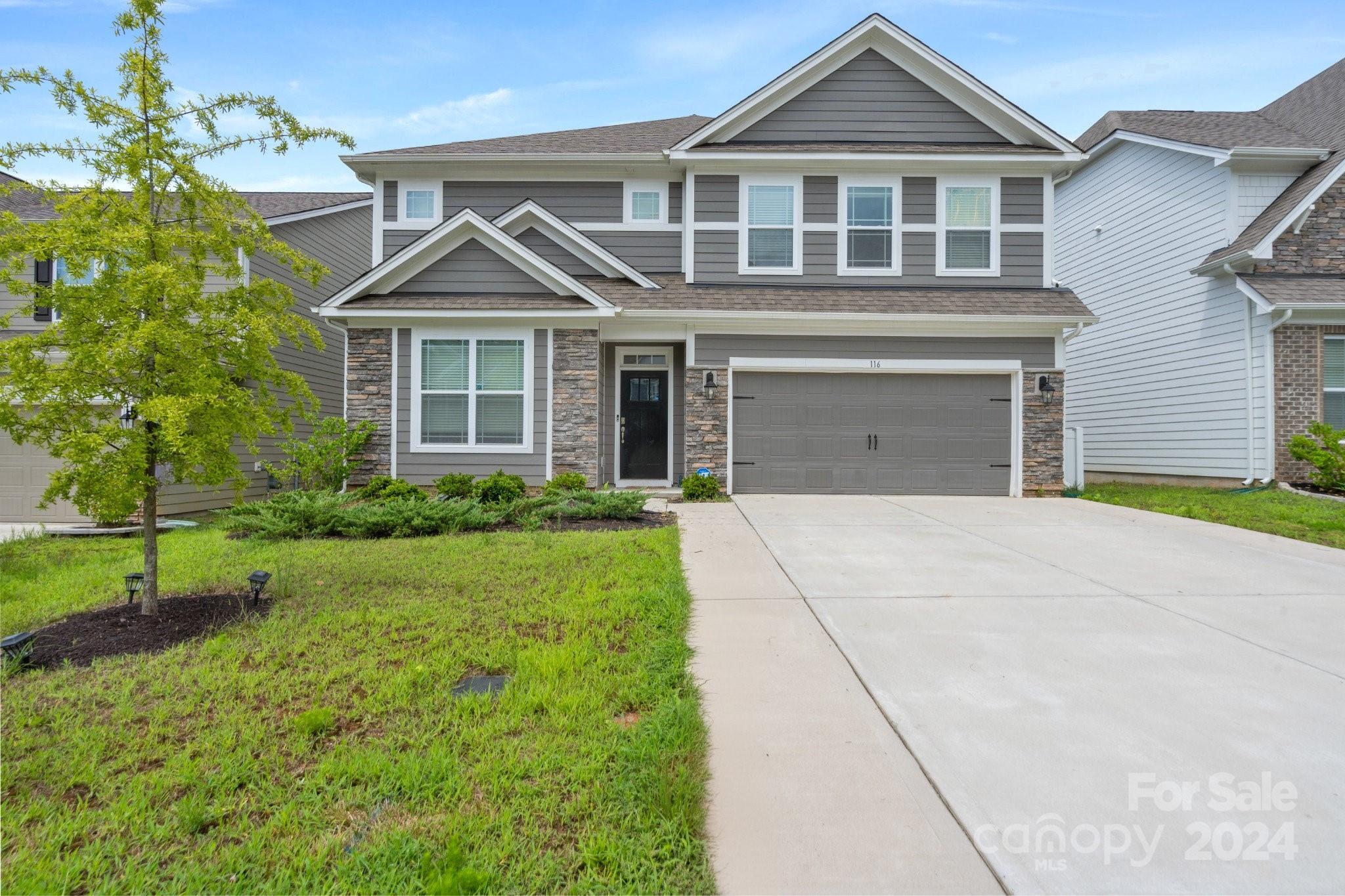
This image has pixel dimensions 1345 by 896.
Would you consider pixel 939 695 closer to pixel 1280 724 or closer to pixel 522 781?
pixel 1280 724

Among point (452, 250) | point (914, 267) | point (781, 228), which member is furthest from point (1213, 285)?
point (452, 250)

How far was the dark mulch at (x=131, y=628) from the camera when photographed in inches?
155

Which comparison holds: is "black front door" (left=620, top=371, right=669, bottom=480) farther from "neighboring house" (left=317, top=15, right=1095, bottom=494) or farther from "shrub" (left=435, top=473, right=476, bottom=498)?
"shrub" (left=435, top=473, right=476, bottom=498)

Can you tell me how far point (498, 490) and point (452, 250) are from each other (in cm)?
428

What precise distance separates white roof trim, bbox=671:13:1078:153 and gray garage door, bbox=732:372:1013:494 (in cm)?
438

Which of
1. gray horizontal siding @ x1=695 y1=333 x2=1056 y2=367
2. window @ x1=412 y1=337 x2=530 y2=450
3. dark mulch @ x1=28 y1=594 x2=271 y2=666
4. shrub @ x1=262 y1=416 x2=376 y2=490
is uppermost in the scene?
gray horizontal siding @ x1=695 y1=333 x2=1056 y2=367

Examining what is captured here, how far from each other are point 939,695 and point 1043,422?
949 cm

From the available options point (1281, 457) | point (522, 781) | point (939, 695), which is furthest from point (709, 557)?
point (1281, 457)

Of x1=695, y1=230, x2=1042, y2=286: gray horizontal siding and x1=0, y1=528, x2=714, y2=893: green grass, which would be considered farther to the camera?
x1=695, y1=230, x2=1042, y2=286: gray horizontal siding

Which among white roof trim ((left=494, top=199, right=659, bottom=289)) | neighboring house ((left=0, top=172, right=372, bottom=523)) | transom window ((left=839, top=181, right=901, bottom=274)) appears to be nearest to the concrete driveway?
transom window ((left=839, top=181, right=901, bottom=274))

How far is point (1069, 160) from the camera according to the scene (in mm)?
11438

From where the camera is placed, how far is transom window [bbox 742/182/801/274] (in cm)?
1179

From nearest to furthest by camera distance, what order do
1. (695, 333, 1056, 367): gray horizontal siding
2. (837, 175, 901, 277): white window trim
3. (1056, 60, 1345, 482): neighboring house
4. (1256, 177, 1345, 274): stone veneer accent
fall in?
(1056, 60, 1345, 482): neighboring house, (695, 333, 1056, 367): gray horizontal siding, (1256, 177, 1345, 274): stone veneer accent, (837, 175, 901, 277): white window trim

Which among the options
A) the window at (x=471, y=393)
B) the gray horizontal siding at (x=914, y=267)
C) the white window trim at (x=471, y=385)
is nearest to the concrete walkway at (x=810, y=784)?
the white window trim at (x=471, y=385)
